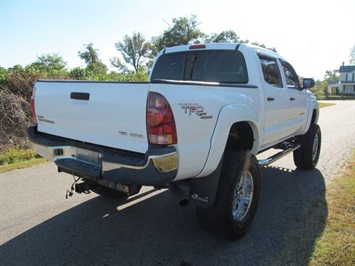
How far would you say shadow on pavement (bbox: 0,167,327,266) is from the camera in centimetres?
305

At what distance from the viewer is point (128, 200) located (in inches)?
180

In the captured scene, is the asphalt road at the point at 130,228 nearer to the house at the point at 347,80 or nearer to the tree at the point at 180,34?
the tree at the point at 180,34

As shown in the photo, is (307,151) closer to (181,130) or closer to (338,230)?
(338,230)

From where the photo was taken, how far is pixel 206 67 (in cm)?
436

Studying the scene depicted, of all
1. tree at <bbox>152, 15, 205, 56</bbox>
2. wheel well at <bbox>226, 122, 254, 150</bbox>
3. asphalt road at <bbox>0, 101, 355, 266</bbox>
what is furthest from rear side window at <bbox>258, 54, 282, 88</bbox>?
tree at <bbox>152, 15, 205, 56</bbox>

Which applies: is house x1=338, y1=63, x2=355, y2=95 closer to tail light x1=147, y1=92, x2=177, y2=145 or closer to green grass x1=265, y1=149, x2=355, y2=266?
green grass x1=265, y1=149, x2=355, y2=266

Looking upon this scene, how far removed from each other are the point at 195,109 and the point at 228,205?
113cm

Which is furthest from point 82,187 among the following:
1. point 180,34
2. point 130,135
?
point 180,34

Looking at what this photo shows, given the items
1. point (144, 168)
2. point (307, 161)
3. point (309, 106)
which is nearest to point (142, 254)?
point (144, 168)

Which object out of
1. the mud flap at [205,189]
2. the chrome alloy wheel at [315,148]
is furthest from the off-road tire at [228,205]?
the chrome alloy wheel at [315,148]

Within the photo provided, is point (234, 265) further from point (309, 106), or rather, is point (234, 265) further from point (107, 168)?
point (309, 106)

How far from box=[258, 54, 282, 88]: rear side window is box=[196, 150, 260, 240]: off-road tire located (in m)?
1.47

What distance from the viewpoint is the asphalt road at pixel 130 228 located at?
10.1 feet

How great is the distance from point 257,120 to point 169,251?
73.0 inches
